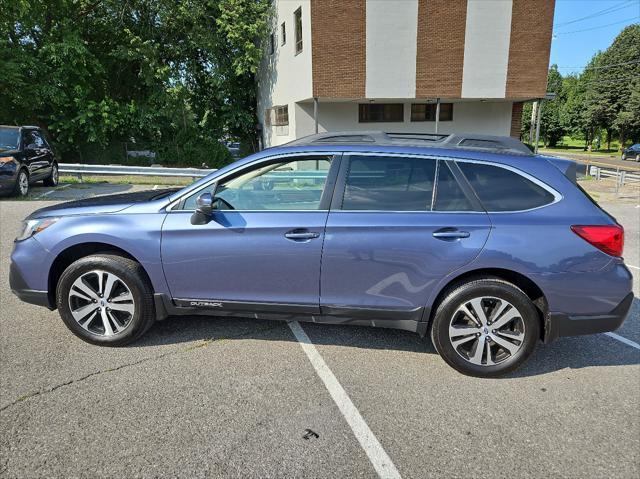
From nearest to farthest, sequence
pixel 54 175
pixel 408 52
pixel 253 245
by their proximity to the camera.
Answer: pixel 253 245 < pixel 54 175 < pixel 408 52

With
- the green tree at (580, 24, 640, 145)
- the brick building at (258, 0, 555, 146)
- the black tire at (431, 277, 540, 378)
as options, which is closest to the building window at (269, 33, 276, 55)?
the brick building at (258, 0, 555, 146)

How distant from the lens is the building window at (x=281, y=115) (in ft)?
64.0

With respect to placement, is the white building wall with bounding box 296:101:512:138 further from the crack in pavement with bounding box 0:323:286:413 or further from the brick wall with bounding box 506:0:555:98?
the crack in pavement with bounding box 0:323:286:413

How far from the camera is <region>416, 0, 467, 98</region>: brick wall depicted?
1667cm

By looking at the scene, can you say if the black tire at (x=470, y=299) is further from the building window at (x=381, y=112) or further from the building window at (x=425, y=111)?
the building window at (x=425, y=111)

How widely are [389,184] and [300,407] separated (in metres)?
1.70

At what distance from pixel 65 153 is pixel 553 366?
21.5m

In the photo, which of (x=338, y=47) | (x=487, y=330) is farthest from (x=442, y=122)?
(x=487, y=330)

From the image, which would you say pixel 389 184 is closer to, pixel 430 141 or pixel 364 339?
pixel 430 141

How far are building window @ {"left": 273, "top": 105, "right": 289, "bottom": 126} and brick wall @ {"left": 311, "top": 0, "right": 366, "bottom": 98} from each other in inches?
133

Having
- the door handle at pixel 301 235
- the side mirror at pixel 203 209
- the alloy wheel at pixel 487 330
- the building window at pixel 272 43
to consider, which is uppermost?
the building window at pixel 272 43

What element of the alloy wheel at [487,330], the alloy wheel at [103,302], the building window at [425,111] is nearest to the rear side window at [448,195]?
the alloy wheel at [487,330]

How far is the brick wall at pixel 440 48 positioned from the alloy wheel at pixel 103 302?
1600 cm

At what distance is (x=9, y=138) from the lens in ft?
33.9
